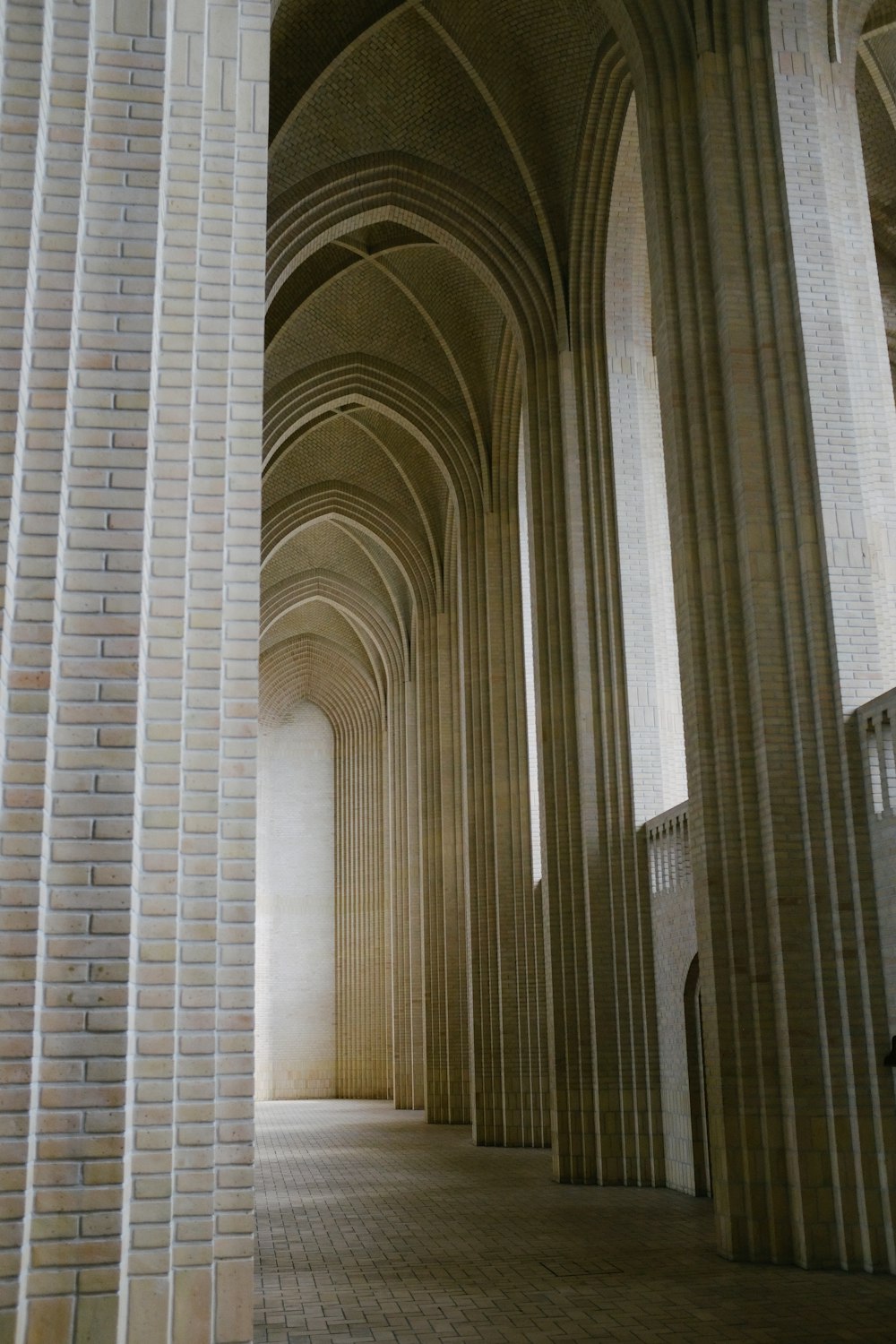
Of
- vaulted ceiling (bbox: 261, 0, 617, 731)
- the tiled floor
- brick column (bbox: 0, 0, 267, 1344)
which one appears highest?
vaulted ceiling (bbox: 261, 0, 617, 731)

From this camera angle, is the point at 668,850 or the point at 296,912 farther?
the point at 296,912

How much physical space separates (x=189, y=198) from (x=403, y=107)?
42.5ft

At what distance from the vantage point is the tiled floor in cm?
664

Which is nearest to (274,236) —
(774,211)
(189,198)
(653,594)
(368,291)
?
(368,291)

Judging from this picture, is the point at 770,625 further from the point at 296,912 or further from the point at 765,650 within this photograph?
the point at 296,912

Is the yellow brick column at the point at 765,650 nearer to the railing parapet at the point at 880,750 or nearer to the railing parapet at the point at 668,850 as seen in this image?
the railing parapet at the point at 880,750

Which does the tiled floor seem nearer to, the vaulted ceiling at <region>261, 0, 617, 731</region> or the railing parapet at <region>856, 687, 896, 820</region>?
the railing parapet at <region>856, 687, 896, 820</region>

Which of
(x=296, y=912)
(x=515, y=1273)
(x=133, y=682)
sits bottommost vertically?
(x=515, y=1273)

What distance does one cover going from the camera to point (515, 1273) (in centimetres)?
820

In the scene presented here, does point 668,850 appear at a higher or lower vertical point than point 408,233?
lower

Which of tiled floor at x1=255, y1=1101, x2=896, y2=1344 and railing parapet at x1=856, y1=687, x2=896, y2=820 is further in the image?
railing parapet at x1=856, y1=687, x2=896, y2=820

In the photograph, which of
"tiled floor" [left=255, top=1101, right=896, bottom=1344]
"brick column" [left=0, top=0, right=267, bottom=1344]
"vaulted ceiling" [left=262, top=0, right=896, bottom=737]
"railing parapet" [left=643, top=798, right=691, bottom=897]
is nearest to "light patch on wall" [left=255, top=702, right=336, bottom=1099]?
"vaulted ceiling" [left=262, top=0, right=896, bottom=737]

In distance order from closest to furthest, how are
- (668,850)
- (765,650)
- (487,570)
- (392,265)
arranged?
(765,650), (668,850), (392,265), (487,570)

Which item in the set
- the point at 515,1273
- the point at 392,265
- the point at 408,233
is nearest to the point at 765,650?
the point at 515,1273
